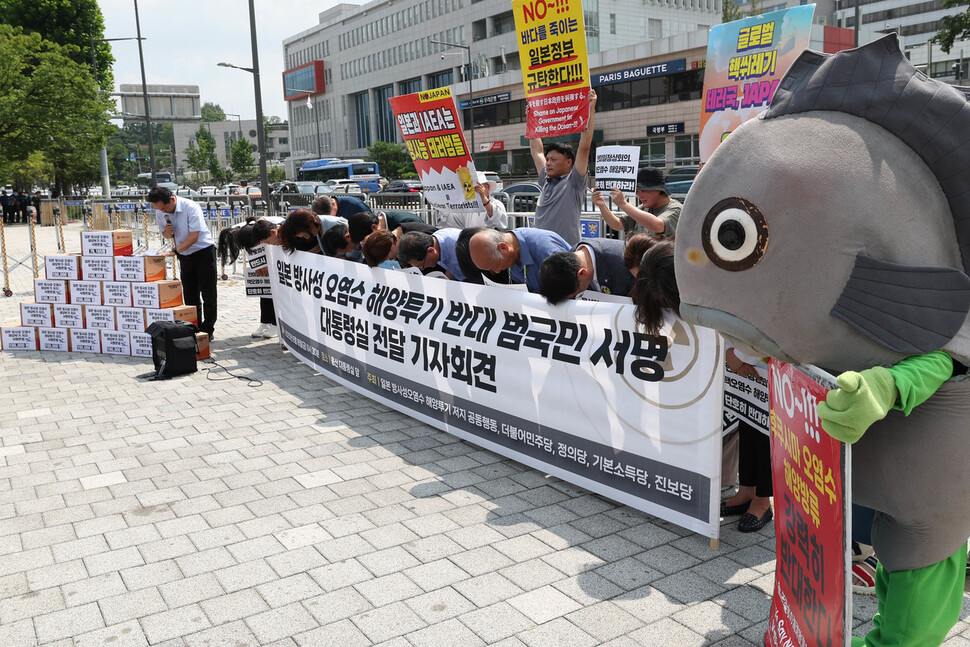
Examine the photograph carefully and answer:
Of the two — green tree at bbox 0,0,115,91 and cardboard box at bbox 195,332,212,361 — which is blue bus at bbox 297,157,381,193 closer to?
green tree at bbox 0,0,115,91

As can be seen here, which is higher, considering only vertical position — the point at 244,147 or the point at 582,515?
the point at 244,147

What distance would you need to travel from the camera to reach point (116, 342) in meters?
9.42

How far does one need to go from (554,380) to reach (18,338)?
7974mm

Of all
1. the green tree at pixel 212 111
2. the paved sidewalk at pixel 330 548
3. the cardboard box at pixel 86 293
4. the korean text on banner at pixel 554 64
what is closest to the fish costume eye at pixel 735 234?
the paved sidewalk at pixel 330 548

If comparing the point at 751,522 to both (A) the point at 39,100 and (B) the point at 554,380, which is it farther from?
(A) the point at 39,100

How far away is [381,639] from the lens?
3.33m

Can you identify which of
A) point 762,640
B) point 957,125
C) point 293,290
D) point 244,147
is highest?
point 244,147

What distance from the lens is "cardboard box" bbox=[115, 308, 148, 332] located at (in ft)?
30.3

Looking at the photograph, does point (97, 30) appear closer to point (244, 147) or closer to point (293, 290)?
point (244, 147)

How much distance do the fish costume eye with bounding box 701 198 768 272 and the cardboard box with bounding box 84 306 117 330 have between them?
28.3 ft

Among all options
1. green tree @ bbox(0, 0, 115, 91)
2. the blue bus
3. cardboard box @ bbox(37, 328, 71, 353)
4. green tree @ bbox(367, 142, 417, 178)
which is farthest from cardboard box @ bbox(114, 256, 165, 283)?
green tree @ bbox(367, 142, 417, 178)

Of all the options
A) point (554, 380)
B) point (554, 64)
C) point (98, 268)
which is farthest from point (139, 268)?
point (554, 380)

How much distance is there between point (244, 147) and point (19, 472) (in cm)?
8015

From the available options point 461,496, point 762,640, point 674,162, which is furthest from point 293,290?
point 674,162
